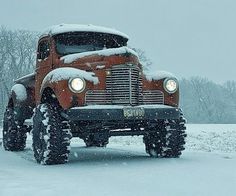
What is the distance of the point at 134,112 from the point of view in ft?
24.4

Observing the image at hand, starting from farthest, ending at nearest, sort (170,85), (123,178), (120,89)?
1. (170,85)
2. (120,89)
3. (123,178)

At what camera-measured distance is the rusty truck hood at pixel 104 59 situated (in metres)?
7.75

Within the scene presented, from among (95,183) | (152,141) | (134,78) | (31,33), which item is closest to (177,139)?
(152,141)

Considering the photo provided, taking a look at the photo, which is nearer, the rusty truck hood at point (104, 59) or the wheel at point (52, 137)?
the wheel at point (52, 137)

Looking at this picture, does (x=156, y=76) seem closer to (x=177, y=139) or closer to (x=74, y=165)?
(x=177, y=139)

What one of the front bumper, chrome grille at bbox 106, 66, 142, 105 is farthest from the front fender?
chrome grille at bbox 106, 66, 142, 105

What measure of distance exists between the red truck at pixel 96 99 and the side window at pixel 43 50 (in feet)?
0.23

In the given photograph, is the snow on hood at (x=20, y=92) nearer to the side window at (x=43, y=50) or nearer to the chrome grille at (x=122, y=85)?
the side window at (x=43, y=50)

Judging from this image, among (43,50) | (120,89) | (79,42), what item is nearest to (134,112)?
(120,89)

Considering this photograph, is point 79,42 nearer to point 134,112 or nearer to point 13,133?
point 134,112

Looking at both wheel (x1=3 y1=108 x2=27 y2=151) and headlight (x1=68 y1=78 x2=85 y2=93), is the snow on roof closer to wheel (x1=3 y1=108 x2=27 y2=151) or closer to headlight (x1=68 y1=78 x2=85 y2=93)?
headlight (x1=68 y1=78 x2=85 y2=93)

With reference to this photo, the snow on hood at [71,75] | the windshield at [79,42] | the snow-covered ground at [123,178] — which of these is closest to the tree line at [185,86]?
the windshield at [79,42]

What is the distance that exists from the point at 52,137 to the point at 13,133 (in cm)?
383

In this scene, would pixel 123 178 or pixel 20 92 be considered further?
pixel 20 92
